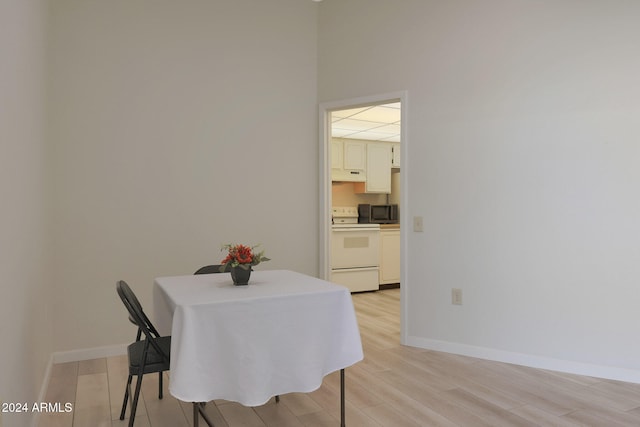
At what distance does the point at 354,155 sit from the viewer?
6930 mm

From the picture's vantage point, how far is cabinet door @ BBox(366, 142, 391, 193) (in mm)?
7062

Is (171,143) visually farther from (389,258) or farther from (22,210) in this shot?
(389,258)

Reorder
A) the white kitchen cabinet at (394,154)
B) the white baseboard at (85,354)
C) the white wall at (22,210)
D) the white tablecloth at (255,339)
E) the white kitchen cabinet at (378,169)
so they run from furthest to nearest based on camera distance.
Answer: the white kitchen cabinet at (394,154) → the white kitchen cabinet at (378,169) → the white baseboard at (85,354) → the white tablecloth at (255,339) → the white wall at (22,210)

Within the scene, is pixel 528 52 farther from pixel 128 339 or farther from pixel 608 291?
pixel 128 339

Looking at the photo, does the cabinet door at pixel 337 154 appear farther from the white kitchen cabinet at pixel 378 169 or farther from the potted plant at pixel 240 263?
the potted plant at pixel 240 263

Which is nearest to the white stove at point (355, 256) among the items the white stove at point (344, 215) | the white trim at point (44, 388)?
the white stove at point (344, 215)

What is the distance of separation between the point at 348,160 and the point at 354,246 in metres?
1.47

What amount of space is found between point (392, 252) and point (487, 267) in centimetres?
298

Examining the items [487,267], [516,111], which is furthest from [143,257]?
[516,111]

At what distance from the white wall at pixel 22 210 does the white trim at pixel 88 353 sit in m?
0.28

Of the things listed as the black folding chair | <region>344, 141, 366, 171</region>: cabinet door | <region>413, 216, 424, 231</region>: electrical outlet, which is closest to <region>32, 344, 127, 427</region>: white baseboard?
the black folding chair

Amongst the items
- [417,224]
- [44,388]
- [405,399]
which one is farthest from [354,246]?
[44,388]

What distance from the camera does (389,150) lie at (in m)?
7.27

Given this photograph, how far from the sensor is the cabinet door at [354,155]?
22.5 feet
